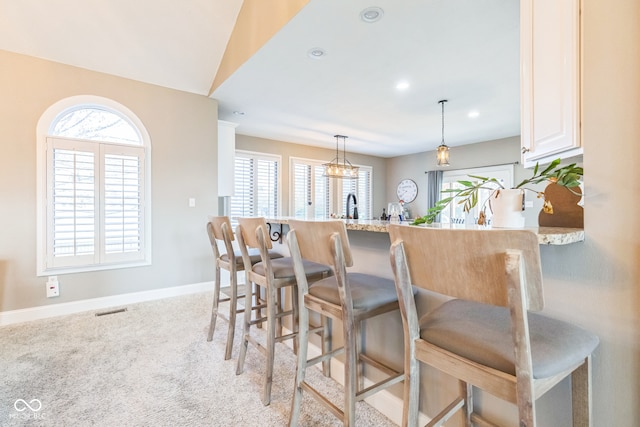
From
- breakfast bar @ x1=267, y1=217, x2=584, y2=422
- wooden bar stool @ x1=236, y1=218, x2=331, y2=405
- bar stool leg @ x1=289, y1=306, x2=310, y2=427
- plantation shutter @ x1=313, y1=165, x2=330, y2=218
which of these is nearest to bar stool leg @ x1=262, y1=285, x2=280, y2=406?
wooden bar stool @ x1=236, y1=218, x2=331, y2=405

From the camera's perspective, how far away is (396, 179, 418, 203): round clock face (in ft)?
23.7

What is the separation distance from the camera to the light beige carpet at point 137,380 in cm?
157

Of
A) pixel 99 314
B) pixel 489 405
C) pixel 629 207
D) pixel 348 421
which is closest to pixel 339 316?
pixel 348 421

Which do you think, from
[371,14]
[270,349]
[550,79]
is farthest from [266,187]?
[550,79]

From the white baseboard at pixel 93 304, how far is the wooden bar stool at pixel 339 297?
283 centimetres

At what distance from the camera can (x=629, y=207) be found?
0.86 meters

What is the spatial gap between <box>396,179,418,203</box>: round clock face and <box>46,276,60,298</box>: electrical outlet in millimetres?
6558

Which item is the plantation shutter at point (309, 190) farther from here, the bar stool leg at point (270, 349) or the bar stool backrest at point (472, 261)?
the bar stool backrest at point (472, 261)

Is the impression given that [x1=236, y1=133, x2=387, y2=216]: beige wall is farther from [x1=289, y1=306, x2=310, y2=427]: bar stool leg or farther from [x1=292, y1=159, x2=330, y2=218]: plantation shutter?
[x1=289, y1=306, x2=310, y2=427]: bar stool leg

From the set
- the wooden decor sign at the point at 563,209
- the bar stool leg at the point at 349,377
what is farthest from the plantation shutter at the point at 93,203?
the wooden decor sign at the point at 563,209

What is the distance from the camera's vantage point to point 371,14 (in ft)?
7.09

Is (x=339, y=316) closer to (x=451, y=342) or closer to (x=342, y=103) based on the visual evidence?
(x=451, y=342)

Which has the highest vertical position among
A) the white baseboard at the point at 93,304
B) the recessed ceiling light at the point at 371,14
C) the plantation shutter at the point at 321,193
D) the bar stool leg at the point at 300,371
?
the recessed ceiling light at the point at 371,14

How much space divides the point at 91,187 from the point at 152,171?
613mm
